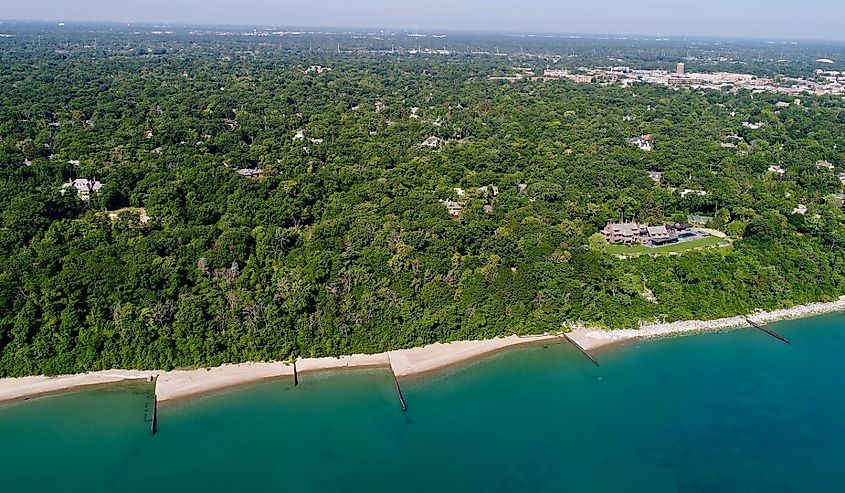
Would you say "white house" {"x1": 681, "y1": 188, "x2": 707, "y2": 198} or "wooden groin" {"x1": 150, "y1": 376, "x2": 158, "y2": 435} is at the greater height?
"white house" {"x1": 681, "y1": 188, "x2": 707, "y2": 198}

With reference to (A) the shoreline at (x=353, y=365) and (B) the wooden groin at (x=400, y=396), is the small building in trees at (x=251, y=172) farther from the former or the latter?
(B) the wooden groin at (x=400, y=396)

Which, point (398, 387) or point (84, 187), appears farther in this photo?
point (84, 187)

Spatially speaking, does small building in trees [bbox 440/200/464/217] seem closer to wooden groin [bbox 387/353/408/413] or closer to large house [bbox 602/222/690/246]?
large house [bbox 602/222/690/246]

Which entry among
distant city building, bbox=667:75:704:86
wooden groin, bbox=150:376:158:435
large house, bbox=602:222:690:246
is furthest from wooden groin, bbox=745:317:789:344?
distant city building, bbox=667:75:704:86

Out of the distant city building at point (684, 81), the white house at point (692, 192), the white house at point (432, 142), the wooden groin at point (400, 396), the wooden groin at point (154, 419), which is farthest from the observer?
the distant city building at point (684, 81)

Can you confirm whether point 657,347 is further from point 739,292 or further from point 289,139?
point 289,139

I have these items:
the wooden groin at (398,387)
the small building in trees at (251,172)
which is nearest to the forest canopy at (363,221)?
the small building in trees at (251,172)

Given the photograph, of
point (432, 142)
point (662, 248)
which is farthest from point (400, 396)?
point (432, 142)

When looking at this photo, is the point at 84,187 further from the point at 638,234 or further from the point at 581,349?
the point at 638,234
